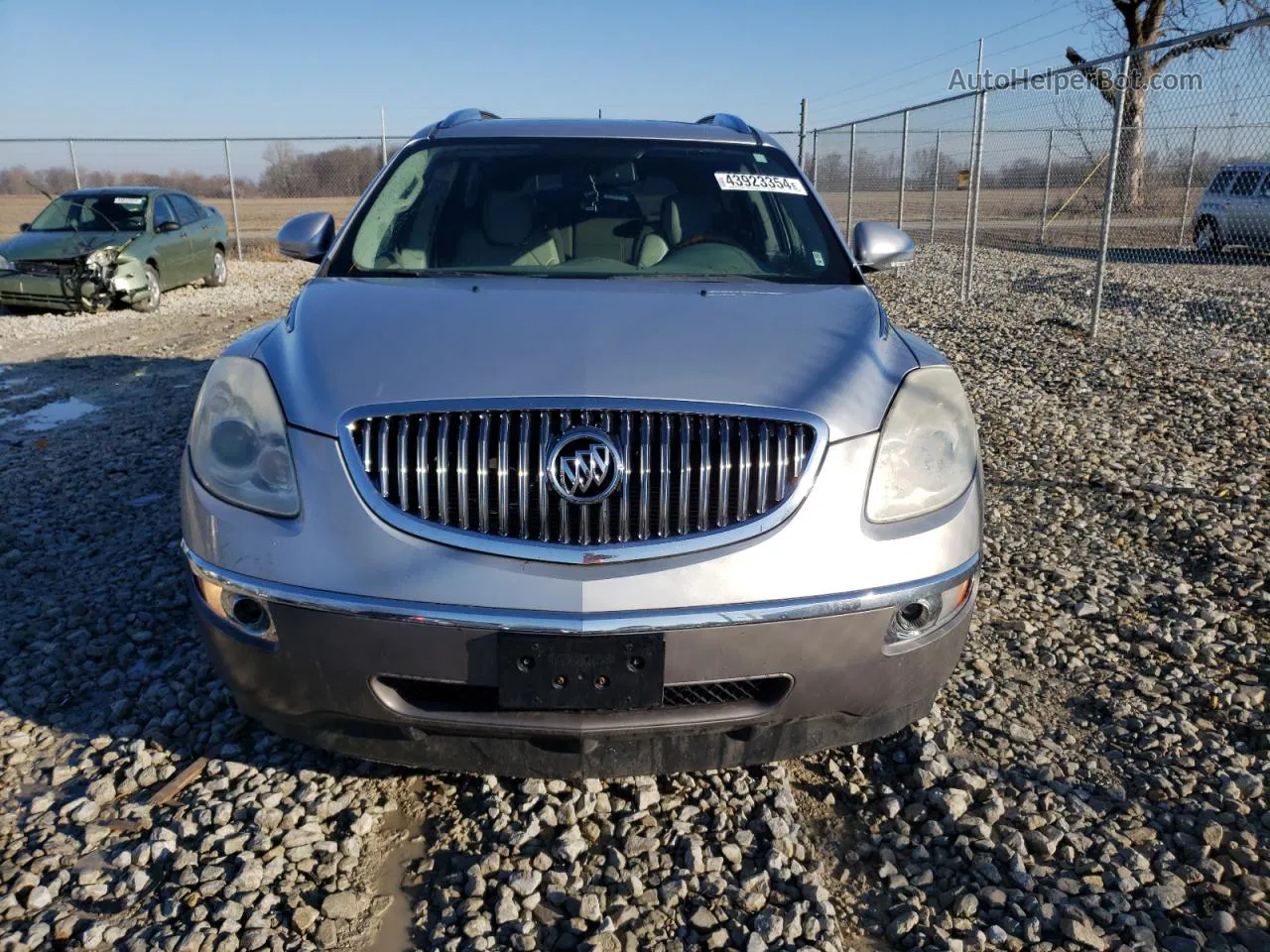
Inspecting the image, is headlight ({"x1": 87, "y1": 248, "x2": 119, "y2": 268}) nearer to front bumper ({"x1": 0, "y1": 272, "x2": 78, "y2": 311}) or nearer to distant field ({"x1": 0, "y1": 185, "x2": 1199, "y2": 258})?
front bumper ({"x1": 0, "y1": 272, "x2": 78, "y2": 311})

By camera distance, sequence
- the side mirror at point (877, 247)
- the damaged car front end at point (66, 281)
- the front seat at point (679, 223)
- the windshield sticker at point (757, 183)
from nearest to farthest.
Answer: the front seat at point (679, 223)
the windshield sticker at point (757, 183)
the side mirror at point (877, 247)
the damaged car front end at point (66, 281)

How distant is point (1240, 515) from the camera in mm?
4590

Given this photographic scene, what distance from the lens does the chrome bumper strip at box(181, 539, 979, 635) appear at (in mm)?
2027

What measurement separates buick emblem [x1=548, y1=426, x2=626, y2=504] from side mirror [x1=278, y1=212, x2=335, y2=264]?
2113mm

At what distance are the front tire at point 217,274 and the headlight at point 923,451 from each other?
14.4 m

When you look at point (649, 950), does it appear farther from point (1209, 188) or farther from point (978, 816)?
point (1209, 188)

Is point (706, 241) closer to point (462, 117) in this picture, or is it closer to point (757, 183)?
point (757, 183)

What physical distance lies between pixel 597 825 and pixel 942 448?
126cm

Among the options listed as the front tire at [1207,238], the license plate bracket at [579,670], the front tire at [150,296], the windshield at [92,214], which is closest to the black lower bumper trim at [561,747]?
the license plate bracket at [579,670]

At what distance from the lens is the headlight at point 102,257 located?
11492 mm

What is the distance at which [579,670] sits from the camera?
2059 millimetres

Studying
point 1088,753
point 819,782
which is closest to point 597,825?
point 819,782

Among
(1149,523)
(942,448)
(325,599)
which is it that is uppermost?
(942,448)

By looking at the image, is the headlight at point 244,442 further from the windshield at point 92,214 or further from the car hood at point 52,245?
the windshield at point 92,214
